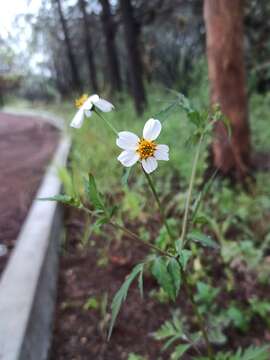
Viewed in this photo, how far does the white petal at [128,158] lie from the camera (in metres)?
0.77

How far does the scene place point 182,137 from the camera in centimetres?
352

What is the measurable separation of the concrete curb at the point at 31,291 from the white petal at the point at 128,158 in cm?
77

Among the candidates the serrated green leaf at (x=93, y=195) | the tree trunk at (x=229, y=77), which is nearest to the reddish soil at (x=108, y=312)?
the serrated green leaf at (x=93, y=195)

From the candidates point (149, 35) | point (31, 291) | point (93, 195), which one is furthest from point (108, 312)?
point (149, 35)

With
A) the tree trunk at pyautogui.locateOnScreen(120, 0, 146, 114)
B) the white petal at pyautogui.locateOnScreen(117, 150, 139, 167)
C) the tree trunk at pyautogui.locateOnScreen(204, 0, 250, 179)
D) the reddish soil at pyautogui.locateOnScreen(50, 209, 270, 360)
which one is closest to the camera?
the white petal at pyautogui.locateOnScreen(117, 150, 139, 167)

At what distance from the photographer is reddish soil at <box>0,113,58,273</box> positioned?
259 centimetres

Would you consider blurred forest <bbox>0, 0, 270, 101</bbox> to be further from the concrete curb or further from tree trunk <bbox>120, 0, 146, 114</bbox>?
the concrete curb

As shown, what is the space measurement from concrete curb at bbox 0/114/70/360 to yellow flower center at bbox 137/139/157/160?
0.78m

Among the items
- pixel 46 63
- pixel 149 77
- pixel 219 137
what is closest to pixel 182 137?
pixel 219 137

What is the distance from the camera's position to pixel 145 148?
783mm

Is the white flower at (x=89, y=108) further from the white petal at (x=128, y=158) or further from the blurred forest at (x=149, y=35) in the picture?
the blurred forest at (x=149, y=35)

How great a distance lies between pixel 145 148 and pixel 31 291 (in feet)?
3.27

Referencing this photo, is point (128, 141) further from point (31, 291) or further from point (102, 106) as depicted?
point (31, 291)

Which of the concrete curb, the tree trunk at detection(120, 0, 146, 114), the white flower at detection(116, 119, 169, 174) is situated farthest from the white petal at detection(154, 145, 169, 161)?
the tree trunk at detection(120, 0, 146, 114)
